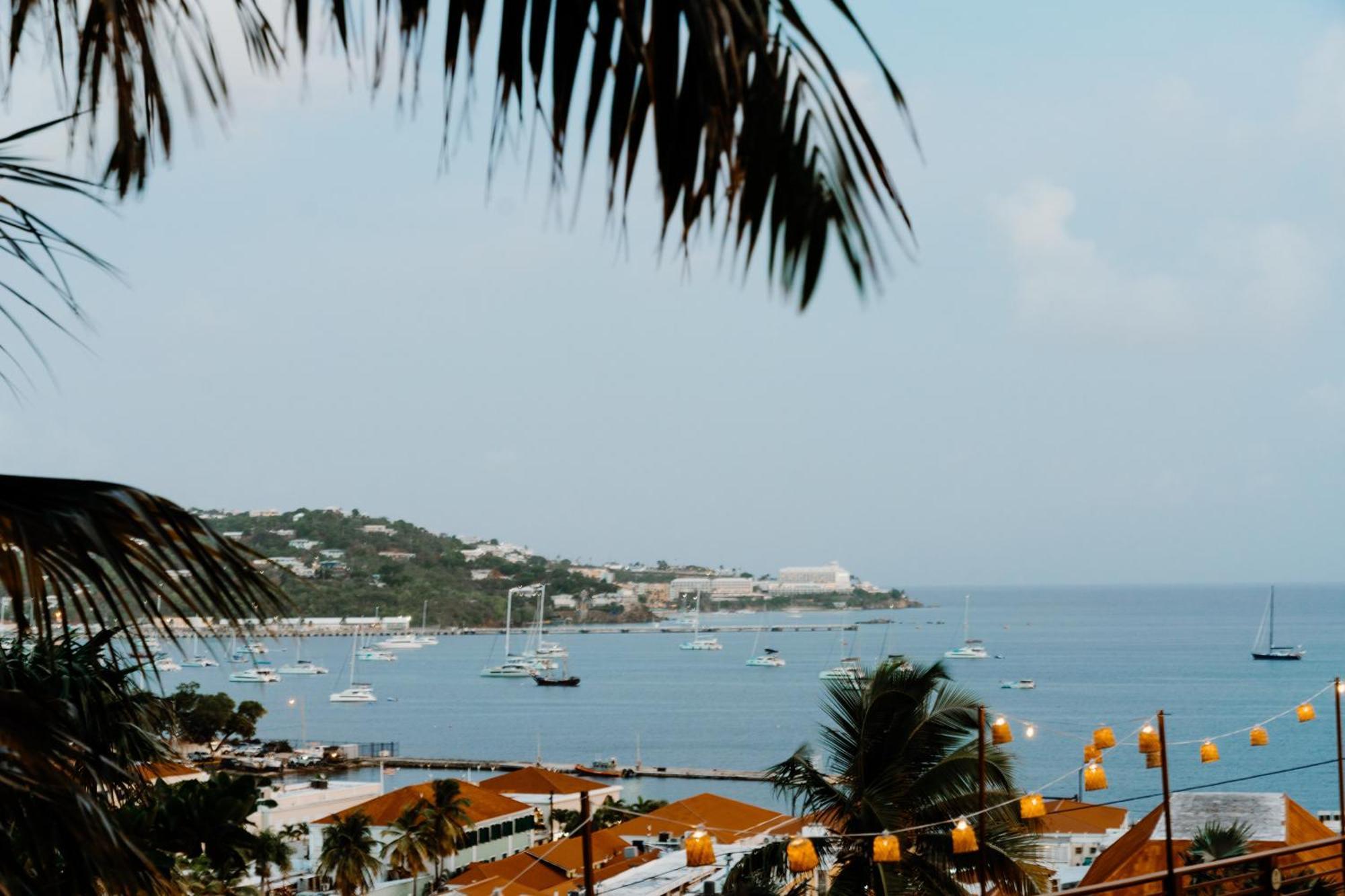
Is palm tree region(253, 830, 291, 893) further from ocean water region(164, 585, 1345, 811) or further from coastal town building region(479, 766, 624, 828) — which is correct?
ocean water region(164, 585, 1345, 811)

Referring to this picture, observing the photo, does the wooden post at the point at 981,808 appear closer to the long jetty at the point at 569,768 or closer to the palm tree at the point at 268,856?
the palm tree at the point at 268,856

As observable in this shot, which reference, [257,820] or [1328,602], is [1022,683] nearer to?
[257,820]

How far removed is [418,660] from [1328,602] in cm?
12734

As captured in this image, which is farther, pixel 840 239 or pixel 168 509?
pixel 168 509

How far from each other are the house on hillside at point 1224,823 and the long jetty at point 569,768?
39.4 meters

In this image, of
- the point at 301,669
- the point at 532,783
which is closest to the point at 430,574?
the point at 301,669

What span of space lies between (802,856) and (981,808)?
4.69 feet

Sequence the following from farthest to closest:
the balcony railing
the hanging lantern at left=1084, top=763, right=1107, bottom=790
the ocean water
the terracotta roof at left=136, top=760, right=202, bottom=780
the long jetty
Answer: the ocean water
the long jetty
the hanging lantern at left=1084, top=763, right=1107, bottom=790
the balcony railing
the terracotta roof at left=136, top=760, right=202, bottom=780

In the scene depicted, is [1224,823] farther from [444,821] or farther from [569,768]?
[569,768]

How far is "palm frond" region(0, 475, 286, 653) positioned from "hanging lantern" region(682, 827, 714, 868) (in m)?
8.64

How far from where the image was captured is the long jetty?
5075cm

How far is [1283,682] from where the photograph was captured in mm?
73375

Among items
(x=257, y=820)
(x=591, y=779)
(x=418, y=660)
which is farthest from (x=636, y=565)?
(x=257, y=820)

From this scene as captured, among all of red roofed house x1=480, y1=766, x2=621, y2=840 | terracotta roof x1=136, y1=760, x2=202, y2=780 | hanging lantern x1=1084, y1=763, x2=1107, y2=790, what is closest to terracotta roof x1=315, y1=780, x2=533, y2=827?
red roofed house x1=480, y1=766, x2=621, y2=840
